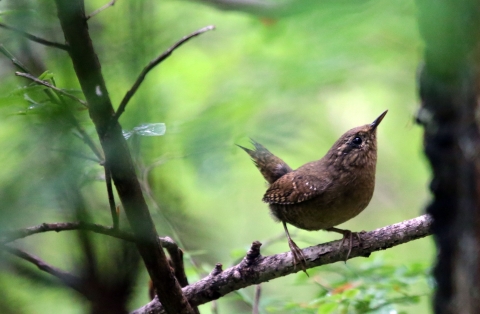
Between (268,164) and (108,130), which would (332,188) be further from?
(108,130)

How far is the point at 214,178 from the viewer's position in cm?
256

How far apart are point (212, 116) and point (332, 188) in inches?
39.8

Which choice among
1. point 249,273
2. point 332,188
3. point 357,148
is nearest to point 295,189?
point 332,188

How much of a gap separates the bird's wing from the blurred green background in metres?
0.35

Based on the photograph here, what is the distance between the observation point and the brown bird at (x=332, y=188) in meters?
3.33

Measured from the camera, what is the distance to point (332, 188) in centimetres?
339

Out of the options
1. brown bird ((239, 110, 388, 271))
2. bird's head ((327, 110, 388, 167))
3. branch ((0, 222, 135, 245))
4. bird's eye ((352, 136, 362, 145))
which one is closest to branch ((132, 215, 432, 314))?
brown bird ((239, 110, 388, 271))

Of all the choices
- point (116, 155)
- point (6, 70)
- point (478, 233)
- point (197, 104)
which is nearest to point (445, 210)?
point (478, 233)

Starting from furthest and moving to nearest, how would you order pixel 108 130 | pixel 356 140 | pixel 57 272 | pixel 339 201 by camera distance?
pixel 356 140 → pixel 339 201 → pixel 57 272 → pixel 108 130

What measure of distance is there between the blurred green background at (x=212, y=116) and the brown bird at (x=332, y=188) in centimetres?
37

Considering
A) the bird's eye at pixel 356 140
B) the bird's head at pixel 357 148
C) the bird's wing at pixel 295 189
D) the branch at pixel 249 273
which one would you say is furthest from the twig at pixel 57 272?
the bird's eye at pixel 356 140

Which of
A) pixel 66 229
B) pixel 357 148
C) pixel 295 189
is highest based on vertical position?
pixel 357 148

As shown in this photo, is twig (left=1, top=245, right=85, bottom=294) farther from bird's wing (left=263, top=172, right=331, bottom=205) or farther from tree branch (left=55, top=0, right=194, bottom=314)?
bird's wing (left=263, top=172, right=331, bottom=205)

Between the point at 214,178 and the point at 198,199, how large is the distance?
3.14 metres
